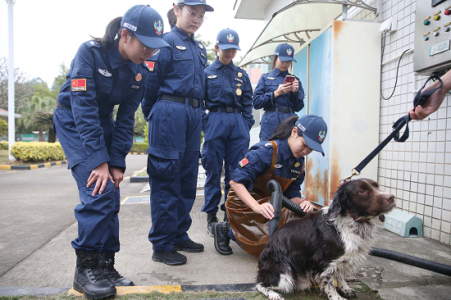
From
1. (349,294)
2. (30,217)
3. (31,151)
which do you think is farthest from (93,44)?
(31,151)

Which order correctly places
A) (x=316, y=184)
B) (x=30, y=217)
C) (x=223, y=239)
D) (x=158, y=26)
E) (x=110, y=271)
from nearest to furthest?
(x=158, y=26) < (x=110, y=271) < (x=223, y=239) < (x=30, y=217) < (x=316, y=184)

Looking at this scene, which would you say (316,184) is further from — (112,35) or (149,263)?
(112,35)

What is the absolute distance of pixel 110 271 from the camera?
211cm

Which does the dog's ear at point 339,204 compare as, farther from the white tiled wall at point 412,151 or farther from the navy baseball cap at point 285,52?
the navy baseball cap at point 285,52

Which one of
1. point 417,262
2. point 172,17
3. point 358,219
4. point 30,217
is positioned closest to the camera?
point 358,219

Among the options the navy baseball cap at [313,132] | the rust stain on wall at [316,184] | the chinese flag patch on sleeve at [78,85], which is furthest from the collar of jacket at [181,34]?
the rust stain on wall at [316,184]

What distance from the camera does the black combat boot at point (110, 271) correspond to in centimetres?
204

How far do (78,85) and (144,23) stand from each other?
58cm

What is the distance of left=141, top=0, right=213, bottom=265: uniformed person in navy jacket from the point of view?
2586 millimetres

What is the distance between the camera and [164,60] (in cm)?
265

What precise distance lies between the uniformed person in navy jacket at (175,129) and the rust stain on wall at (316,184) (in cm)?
230

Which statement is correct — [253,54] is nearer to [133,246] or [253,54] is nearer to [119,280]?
[133,246]

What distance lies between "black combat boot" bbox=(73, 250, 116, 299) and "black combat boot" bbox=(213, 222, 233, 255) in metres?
1.16

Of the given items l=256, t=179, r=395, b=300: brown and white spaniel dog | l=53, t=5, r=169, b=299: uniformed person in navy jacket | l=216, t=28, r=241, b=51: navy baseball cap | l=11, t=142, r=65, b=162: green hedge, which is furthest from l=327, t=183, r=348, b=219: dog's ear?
l=11, t=142, r=65, b=162: green hedge
